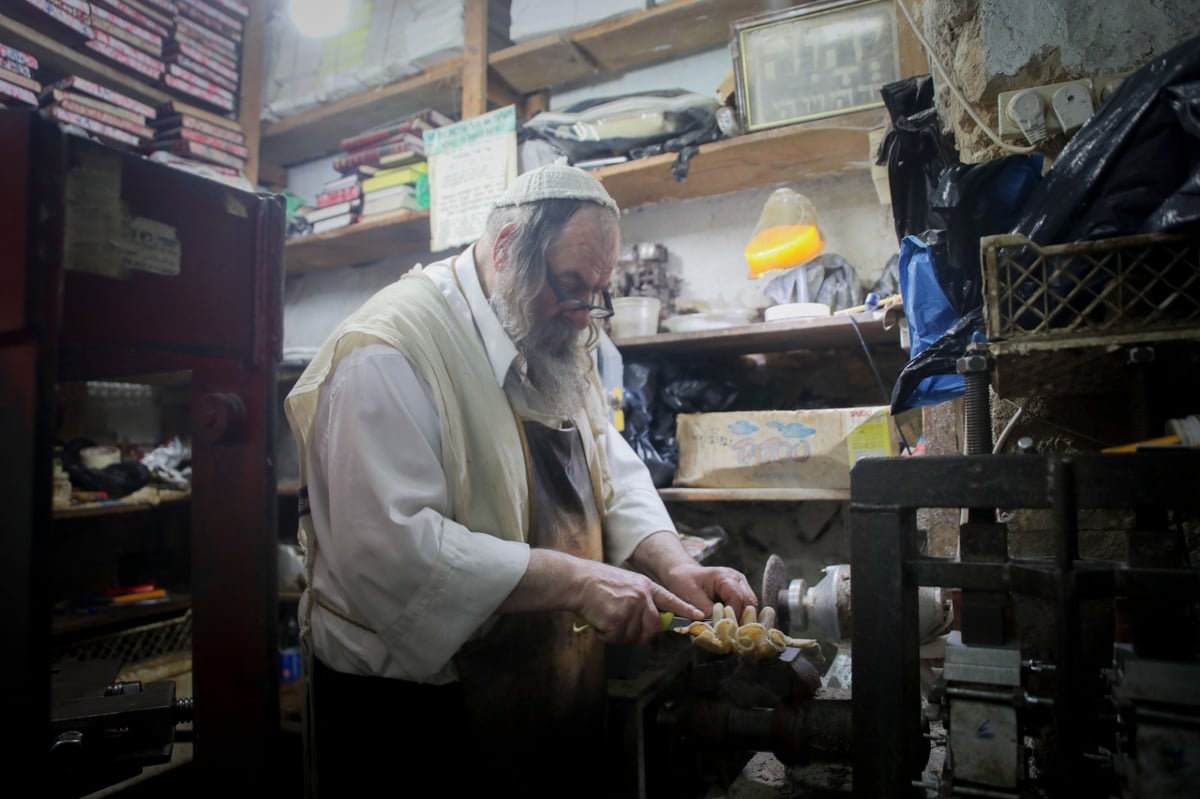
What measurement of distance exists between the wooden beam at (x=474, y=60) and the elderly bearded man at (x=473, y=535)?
1.90 m

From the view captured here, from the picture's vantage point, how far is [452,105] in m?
4.40

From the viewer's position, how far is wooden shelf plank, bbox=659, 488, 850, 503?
9.80ft

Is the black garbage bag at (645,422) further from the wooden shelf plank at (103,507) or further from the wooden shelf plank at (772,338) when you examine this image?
the wooden shelf plank at (103,507)

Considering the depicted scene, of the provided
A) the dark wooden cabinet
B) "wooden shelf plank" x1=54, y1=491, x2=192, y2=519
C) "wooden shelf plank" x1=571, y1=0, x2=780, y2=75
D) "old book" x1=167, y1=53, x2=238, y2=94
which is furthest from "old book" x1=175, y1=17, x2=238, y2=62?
the dark wooden cabinet

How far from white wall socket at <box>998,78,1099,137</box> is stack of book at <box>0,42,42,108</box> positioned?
407 cm

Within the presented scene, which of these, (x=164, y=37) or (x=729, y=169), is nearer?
(x=729, y=169)

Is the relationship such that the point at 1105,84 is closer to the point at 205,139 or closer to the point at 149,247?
the point at 149,247

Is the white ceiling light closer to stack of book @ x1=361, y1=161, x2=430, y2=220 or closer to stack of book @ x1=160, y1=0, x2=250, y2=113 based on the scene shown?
stack of book @ x1=160, y1=0, x2=250, y2=113

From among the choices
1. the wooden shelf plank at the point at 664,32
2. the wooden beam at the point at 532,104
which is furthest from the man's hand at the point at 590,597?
the wooden beam at the point at 532,104

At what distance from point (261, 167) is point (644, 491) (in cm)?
415

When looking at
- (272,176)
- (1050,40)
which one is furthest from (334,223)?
(1050,40)

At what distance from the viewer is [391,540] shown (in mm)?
1577

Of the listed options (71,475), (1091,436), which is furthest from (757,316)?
(71,475)

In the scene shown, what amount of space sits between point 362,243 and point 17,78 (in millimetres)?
1725
